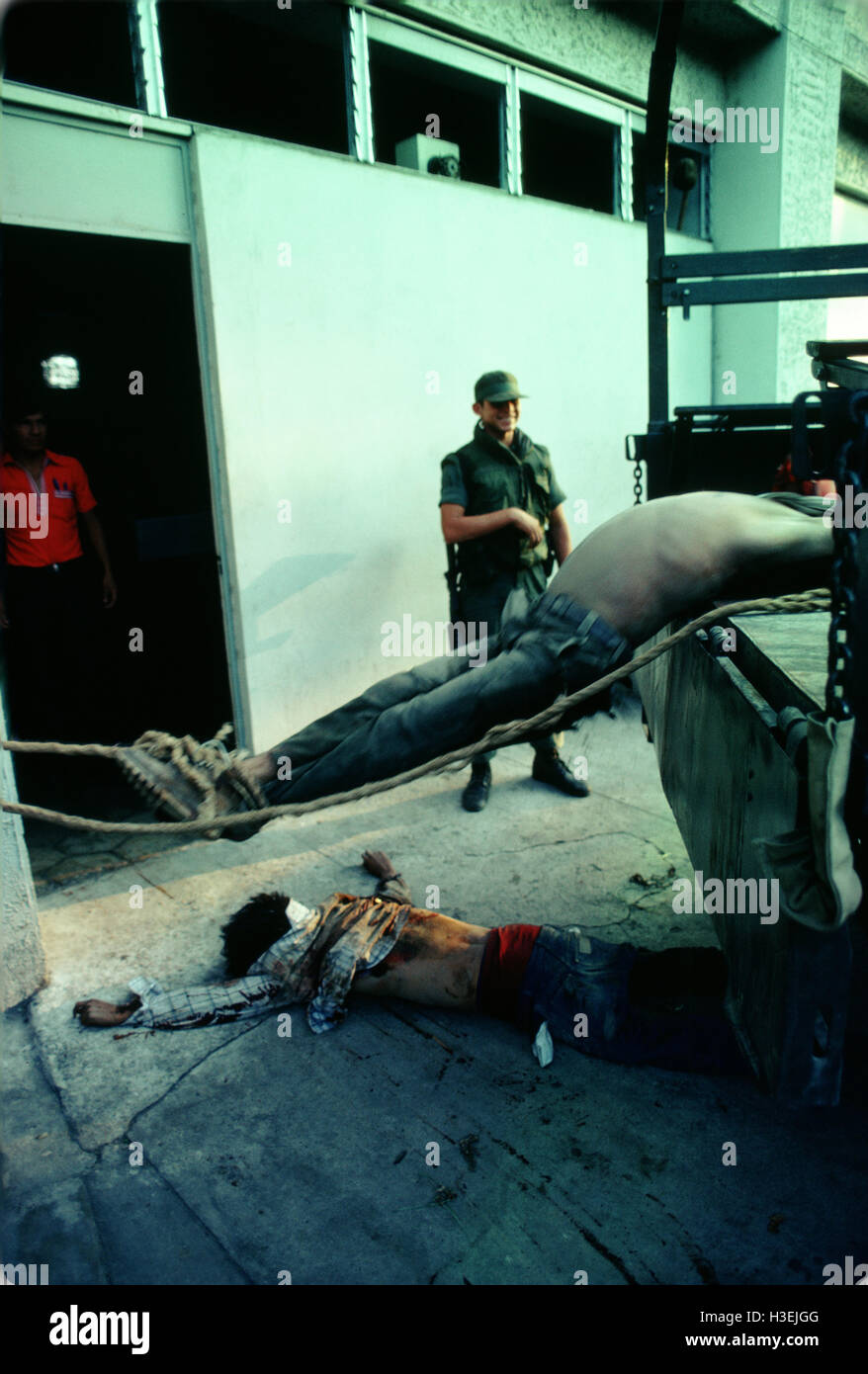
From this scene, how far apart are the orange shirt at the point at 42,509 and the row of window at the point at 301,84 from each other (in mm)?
2203

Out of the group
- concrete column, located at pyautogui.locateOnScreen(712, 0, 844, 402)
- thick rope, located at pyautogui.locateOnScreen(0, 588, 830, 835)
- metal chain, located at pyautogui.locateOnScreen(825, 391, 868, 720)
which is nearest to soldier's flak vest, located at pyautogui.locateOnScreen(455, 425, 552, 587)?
thick rope, located at pyautogui.locateOnScreen(0, 588, 830, 835)

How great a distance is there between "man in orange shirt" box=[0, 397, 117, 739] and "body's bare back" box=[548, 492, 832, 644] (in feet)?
10.8

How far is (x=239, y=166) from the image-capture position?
421 cm

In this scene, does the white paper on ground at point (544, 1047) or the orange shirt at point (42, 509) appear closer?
the white paper on ground at point (544, 1047)

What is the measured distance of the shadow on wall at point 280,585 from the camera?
178 inches

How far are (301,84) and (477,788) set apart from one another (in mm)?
4598

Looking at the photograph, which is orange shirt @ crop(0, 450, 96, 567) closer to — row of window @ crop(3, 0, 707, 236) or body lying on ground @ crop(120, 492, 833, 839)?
row of window @ crop(3, 0, 707, 236)

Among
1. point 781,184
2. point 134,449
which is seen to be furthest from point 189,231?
point 781,184

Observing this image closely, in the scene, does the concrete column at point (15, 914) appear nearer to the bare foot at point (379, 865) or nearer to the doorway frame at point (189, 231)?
the bare foot at point (379, 865)

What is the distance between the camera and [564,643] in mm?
2102

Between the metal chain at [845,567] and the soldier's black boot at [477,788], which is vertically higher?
the metal chain at [845,567]

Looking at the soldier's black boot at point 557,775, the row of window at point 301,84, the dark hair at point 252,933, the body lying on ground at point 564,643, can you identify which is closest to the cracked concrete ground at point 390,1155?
the dark hair at point 252,933

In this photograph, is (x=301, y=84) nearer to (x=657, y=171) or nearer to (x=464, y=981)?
(x=657, y=171)
